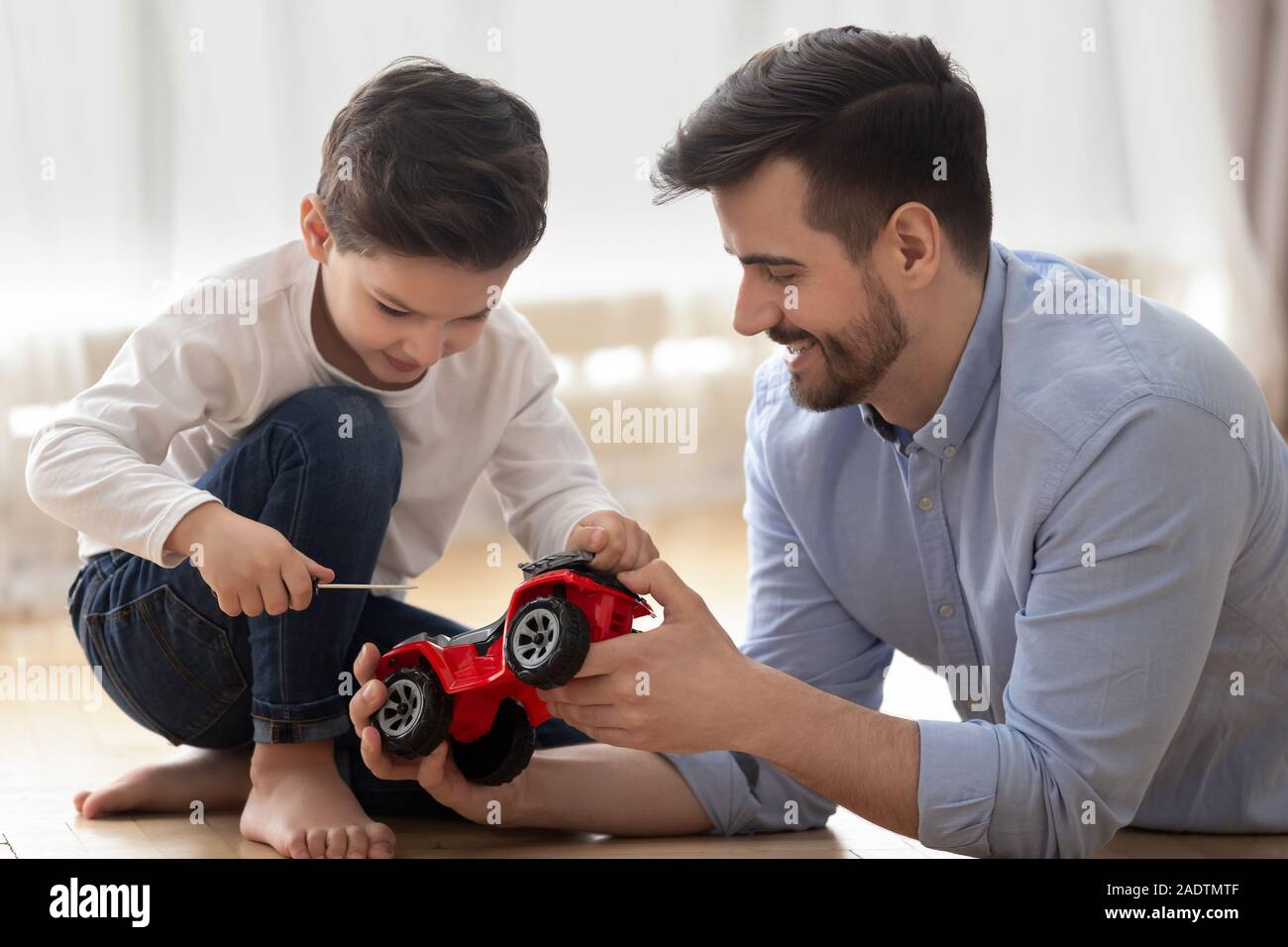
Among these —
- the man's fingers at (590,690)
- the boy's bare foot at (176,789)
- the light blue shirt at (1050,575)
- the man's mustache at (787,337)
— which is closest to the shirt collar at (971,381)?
the light blue shirt at (1050,575)

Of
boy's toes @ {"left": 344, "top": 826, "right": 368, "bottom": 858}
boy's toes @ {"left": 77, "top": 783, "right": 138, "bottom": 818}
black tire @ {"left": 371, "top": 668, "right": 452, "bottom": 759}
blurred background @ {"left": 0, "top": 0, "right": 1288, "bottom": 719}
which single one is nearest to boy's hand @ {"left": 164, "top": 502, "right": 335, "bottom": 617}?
black tire @ {"left": 371, "top": 668, "right": 452, "bottom": 759}

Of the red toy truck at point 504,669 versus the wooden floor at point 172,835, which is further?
the wooden floor at point 172,835

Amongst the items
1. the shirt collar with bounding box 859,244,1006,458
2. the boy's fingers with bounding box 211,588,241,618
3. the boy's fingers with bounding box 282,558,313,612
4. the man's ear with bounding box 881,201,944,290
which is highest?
the man's ear with bounding box 881,201,944,290

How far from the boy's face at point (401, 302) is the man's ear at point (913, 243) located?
0.34 m

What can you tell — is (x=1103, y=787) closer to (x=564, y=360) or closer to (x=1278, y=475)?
(x=1278, y=475)

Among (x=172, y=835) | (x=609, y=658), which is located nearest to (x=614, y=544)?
(x=609, y=658)

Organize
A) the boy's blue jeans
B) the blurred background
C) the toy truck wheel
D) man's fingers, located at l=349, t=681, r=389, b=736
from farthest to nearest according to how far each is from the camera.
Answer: the blurred background, the boy's blue jeans, man's fingers, located at l=349, t=681, r=389, b=736, the toy truck wheel

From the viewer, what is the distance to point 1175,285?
2951 mm

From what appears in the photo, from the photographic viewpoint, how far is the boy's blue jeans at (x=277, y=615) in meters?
1.17

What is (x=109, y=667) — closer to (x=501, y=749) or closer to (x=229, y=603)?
(x=229, y=603)

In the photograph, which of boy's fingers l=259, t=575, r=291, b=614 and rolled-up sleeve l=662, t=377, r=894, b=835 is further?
rolled-up sleeve l=662, t=377, r=894, b=835

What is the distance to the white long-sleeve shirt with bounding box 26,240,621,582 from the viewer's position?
1.11 meters

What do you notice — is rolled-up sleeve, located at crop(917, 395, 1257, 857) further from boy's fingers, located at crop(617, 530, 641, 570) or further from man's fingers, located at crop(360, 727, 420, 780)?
man's fingers, located at crop(360, 727, 420, 780)

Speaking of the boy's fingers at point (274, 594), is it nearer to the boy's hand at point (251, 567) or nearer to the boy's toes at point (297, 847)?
the boy's hand at point (251, 567)
